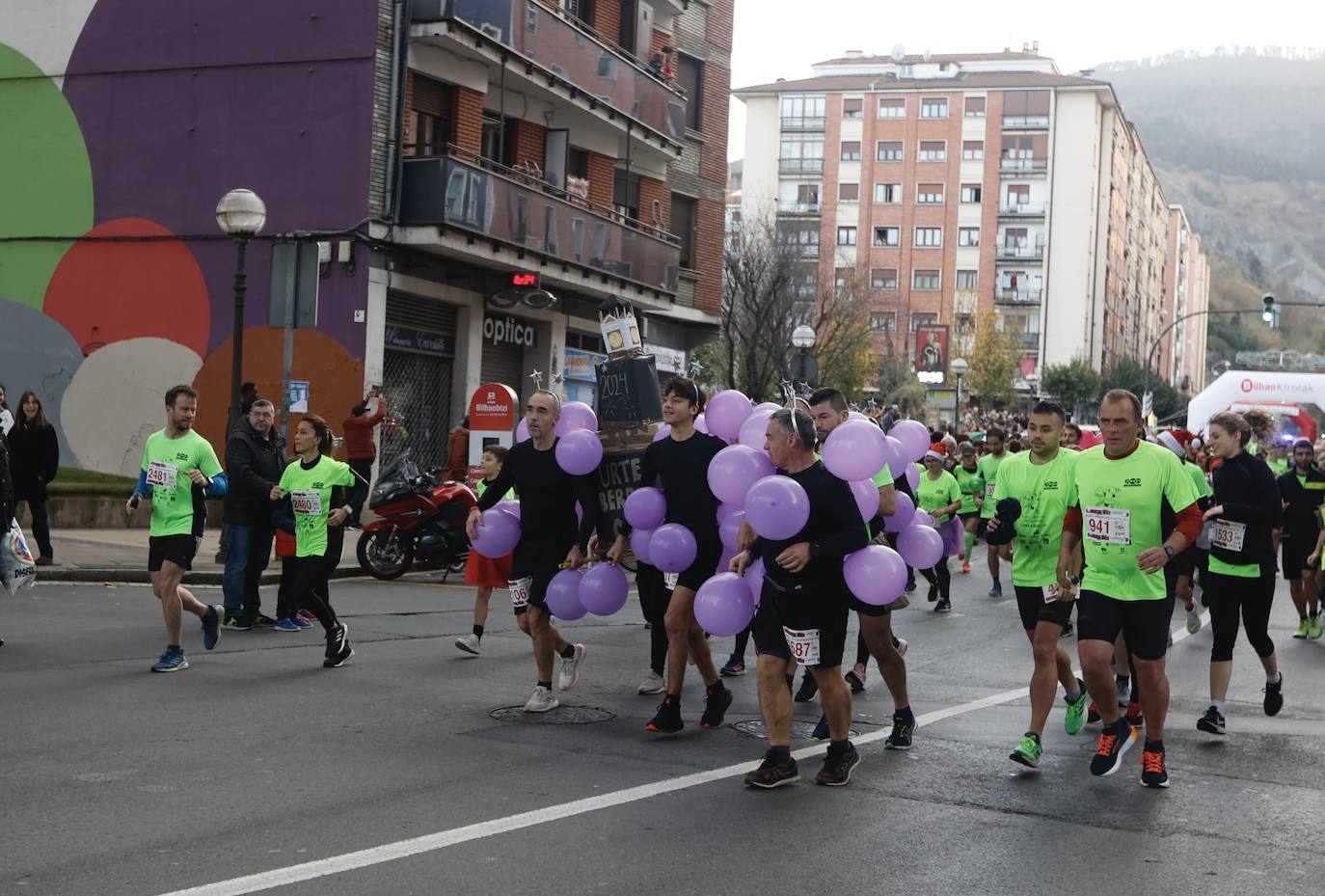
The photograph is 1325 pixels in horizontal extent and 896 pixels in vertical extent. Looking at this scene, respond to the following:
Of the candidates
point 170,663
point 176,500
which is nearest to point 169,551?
point 176,500

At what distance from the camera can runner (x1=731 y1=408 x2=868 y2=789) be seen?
277 inches

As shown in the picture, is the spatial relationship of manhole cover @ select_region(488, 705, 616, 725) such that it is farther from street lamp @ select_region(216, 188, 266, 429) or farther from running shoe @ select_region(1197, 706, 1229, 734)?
street lamp @ select_region(216, 188, 266, 429)

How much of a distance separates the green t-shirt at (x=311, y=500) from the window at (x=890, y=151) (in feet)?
283

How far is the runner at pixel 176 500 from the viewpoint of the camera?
984 cm

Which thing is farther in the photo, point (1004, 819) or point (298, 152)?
point (298, 152)

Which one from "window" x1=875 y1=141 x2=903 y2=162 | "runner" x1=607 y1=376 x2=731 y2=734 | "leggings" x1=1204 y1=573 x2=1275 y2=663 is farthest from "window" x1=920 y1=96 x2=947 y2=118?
"runner" x1=607 y1=376 x2=731 y2=734

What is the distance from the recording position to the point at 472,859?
5.64 meters

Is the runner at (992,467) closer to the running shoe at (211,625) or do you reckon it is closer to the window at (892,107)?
the running shoe at (211,625)

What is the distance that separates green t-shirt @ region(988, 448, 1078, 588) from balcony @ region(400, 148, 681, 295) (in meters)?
15.6

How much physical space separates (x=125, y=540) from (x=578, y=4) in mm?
15387

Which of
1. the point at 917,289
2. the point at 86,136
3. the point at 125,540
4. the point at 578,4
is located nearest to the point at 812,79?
the point at 917,289

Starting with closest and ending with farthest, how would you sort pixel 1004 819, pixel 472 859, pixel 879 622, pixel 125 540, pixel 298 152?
pixel 472 859
pixel 1004 819
pixel 879 622
pixel 125 540
pixel 298 152

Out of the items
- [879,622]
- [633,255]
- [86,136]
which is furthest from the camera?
[633,255]

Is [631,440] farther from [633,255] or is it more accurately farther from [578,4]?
[578,4]
